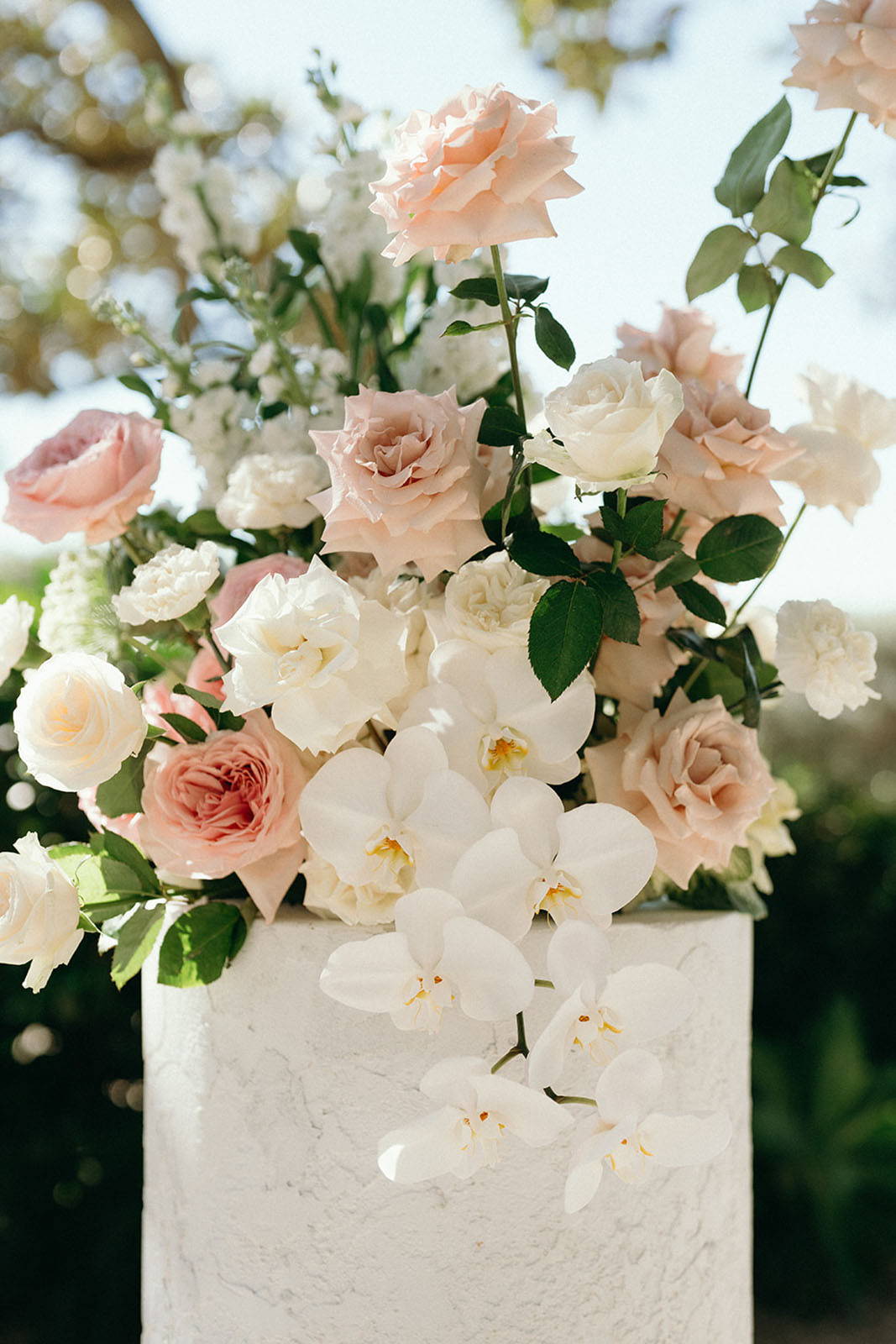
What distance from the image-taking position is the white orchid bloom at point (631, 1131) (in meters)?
0.61

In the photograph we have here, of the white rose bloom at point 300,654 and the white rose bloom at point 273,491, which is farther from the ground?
→ the white rose bloom at point 300,654

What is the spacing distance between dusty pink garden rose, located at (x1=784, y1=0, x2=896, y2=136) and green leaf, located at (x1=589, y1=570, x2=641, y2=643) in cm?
40

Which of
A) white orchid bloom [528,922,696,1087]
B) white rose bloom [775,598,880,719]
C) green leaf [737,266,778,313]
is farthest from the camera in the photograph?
green leaf [737,266,778,313]

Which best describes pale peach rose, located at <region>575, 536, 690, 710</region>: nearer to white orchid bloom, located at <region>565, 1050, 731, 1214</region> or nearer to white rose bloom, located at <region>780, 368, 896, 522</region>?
white rose bloom, located at <region>780, 368, 896, 522</region>

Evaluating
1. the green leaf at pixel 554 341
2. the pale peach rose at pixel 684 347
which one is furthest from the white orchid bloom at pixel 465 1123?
the pale peach rose at pixel 684 347

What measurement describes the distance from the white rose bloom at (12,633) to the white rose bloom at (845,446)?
0.59m

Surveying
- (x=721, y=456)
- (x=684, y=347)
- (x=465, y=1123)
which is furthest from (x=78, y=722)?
(x=684, y=347)

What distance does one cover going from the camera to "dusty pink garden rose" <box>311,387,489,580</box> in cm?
72

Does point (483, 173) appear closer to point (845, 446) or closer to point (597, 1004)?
point (845, 446)

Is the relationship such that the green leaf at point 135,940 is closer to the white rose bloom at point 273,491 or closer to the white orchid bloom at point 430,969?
the white orchid bloom at point 430,969

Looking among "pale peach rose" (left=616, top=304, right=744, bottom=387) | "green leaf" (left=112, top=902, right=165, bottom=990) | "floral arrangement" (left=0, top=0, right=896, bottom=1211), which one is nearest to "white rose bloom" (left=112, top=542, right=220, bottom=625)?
"floral arrangement" (left=0, top=0, right=896, bottom=1211)

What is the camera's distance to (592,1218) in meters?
0.80

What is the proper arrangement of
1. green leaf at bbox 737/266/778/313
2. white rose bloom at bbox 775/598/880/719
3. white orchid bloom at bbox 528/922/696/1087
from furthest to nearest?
green leaf at bbox 737/266/778/313 < white rose bloom at bbox 775/598/880/719 < white orchid bloom at bbox 528/922/696/1087

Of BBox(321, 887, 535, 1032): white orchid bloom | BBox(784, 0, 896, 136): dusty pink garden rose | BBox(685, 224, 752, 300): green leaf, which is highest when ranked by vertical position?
BBox(784, 0, 896, 136): dusty pink garden rose
